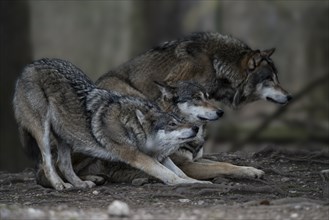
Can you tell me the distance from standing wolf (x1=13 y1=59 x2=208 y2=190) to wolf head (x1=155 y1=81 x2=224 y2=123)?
44 cm

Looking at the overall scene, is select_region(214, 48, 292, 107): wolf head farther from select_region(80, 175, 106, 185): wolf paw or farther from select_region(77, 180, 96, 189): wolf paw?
select_region(77, 180, 96, 189): wolf paw

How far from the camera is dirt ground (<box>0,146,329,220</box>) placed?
19.8 feet

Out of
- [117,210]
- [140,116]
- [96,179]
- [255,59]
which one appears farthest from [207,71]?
[117,210]

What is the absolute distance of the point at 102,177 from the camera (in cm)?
867

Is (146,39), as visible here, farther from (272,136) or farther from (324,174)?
(324,174)

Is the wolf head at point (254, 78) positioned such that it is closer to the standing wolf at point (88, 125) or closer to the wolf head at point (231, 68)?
the wolf head at point (231, 68)

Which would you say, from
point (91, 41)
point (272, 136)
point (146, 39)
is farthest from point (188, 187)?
point (91, 41)

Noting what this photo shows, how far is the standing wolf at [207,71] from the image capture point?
923cm

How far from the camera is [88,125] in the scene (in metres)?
8.27

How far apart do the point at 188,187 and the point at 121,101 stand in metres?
1.33

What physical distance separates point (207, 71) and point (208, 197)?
221 centimetres

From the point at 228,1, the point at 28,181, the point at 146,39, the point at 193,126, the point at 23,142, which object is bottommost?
the point at 28,181

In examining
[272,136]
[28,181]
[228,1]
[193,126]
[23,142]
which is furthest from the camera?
[228,1]

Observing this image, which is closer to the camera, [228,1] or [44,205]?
[44,205]
